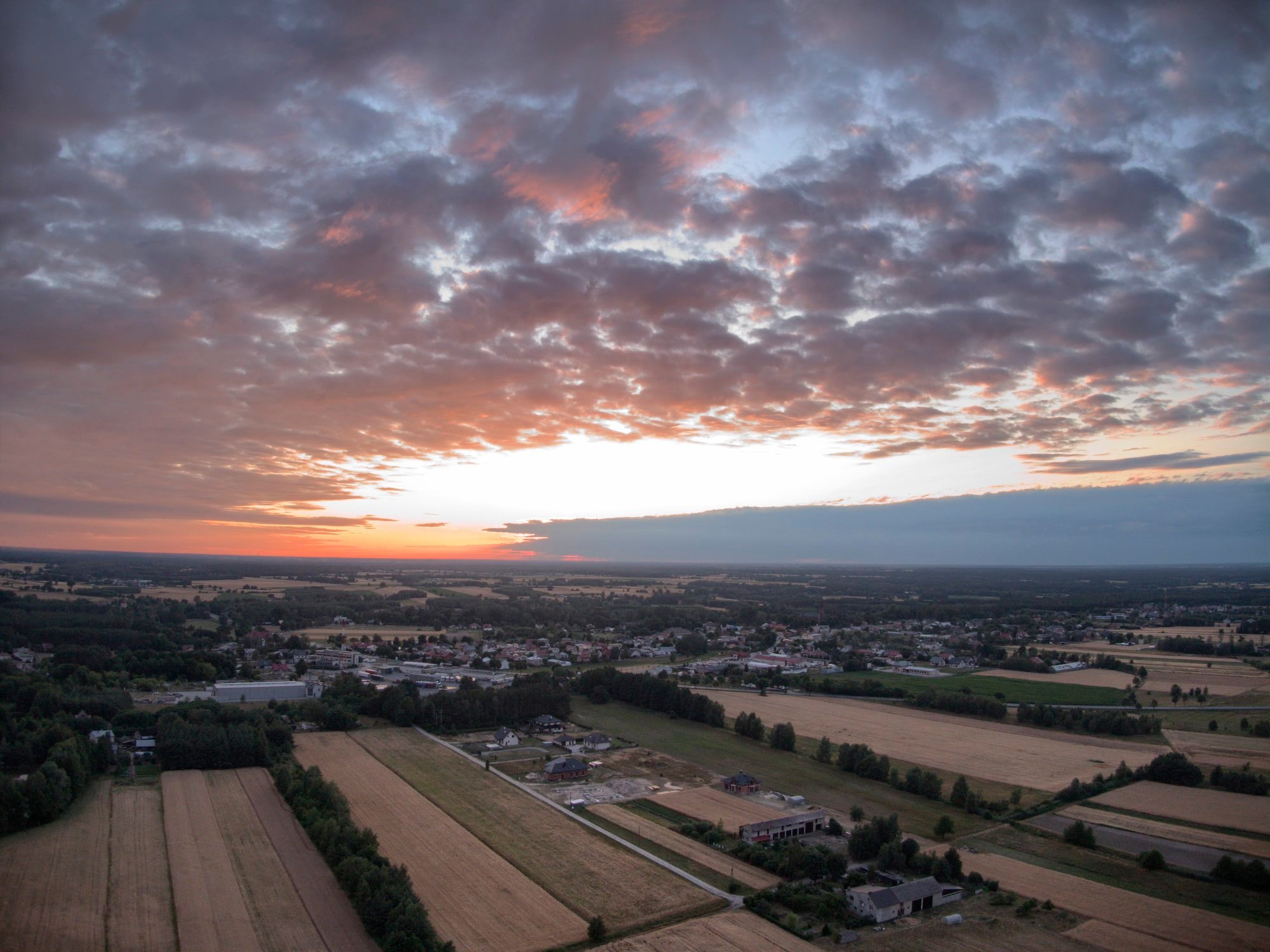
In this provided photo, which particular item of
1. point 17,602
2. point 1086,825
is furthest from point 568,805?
point 17,602

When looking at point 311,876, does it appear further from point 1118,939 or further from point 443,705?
point 1118,939

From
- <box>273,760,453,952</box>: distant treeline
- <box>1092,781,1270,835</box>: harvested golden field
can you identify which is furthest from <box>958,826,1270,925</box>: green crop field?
<box>273,760,453,952</box>: distant treeline

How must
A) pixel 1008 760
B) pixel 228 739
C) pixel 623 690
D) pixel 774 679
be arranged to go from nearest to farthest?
pixel 228 739 → pixel 1008 760 → pixel 623 690 → pixel 774 679

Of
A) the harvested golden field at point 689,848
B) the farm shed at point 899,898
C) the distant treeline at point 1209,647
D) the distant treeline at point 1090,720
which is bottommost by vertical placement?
the distant treeline at point 1209,647

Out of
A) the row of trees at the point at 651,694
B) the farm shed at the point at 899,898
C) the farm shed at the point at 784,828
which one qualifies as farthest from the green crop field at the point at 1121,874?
Answer: the row of trees at the point at 651,694

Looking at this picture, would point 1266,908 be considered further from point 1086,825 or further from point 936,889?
point 936,889

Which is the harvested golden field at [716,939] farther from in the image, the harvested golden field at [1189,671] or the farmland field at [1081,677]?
the farmland field at [1081,677]
